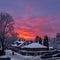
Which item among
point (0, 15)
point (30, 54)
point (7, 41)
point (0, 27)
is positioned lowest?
point (30, 54)

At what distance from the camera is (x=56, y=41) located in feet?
310

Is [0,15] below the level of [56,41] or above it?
above

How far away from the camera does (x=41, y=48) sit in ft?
251

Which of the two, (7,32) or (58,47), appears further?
(58,47)

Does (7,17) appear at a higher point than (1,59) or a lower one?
higher

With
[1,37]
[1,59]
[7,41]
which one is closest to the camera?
[1,59]

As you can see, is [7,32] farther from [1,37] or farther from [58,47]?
[58,47]

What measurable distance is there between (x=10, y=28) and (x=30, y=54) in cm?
1175

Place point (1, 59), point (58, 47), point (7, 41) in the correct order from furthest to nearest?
point (58, 47) < point (7, 41) < point (1, 59)

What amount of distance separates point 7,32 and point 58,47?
31.8 meters

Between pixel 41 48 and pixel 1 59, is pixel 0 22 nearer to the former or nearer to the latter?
pixel 41 48

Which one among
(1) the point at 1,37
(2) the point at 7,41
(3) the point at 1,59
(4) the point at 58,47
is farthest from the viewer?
(4) the point at 58,47

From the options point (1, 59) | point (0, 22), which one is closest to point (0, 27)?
point (0, 22)

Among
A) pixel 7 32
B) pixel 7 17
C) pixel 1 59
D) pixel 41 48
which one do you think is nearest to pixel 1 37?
pixel 7 32
